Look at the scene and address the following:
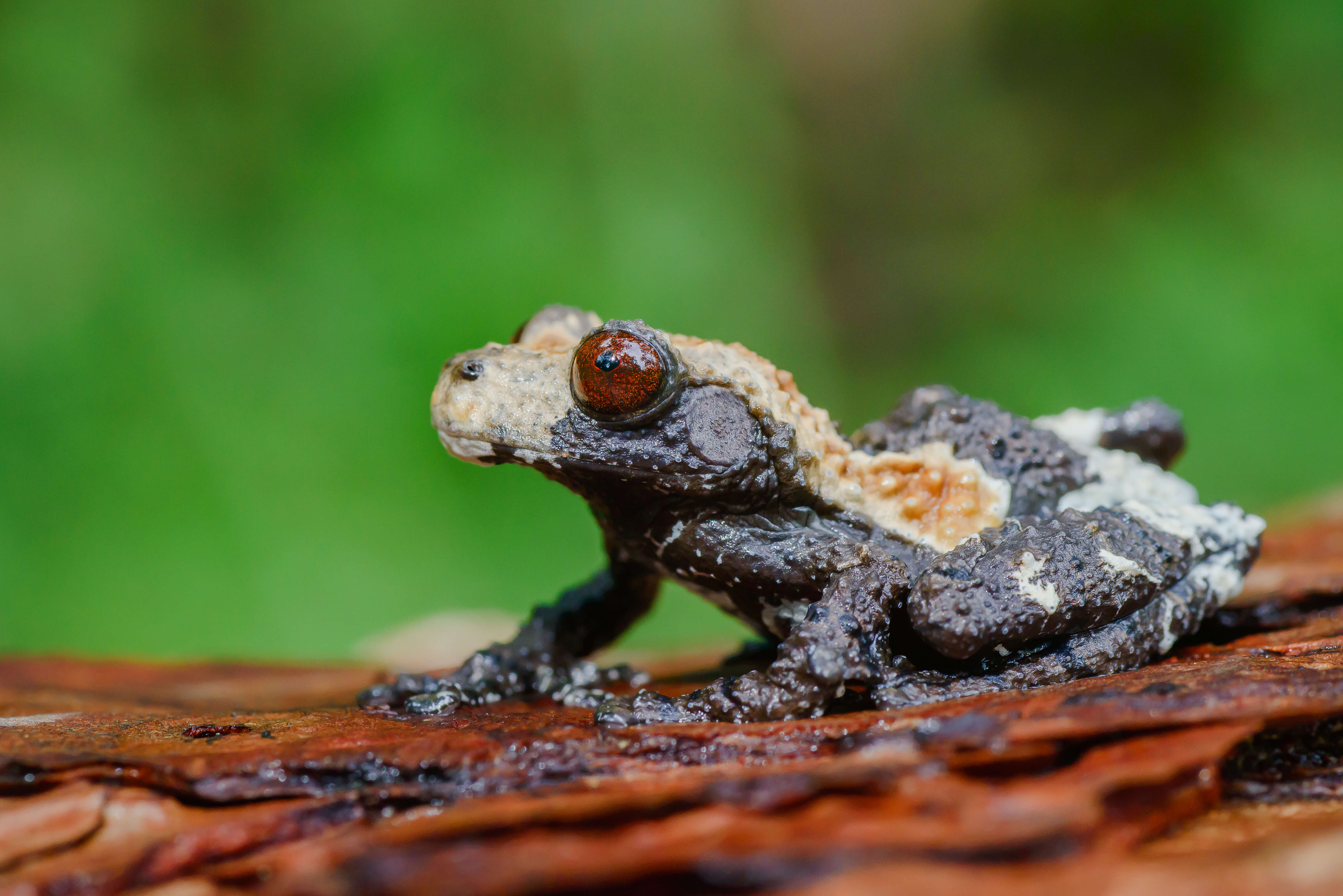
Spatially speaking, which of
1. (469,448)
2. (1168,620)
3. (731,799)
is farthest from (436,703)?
(1168,620)

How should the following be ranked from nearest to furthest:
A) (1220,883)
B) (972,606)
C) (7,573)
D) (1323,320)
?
(1220,883) → (972,606) → (7,573) → (1323,320)

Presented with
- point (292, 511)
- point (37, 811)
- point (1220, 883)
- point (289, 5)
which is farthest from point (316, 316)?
point (1220, 883)

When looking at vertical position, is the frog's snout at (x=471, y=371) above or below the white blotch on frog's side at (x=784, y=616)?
above

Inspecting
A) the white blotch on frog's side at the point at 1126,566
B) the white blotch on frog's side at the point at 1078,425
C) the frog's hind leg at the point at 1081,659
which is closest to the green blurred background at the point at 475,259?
the white blotch on frog's side at the point at 1078,425

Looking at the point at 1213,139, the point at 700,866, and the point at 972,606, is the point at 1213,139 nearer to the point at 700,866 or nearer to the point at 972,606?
the point at 972,606

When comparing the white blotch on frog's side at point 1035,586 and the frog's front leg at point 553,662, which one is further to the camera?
the frog's front leg at point 553,662

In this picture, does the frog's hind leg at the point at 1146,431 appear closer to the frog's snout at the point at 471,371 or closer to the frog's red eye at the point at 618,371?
the frog's red eye at the point at 618,371
